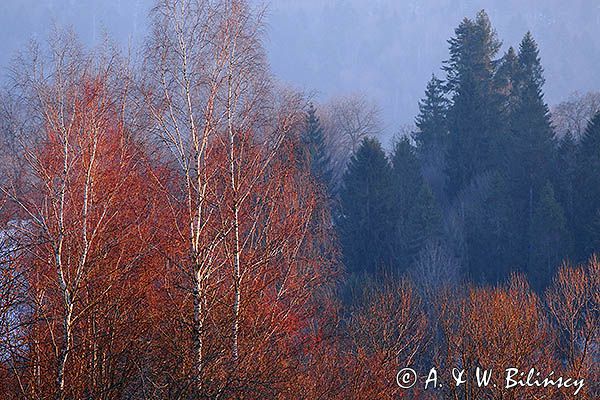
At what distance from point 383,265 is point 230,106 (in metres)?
23.3

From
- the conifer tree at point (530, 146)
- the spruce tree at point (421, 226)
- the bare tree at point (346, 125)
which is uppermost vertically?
the bare tree at point (346, 125)

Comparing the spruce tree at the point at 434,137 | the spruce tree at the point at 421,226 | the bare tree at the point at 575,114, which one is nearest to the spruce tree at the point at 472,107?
the spruce tree at the point at 434,137

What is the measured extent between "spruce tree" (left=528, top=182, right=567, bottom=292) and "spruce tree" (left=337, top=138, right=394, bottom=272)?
737 centimetres

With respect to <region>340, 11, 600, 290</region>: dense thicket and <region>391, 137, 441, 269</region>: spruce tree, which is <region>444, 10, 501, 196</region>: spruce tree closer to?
<region>340, 11, 600, 290</region>: dense thicket

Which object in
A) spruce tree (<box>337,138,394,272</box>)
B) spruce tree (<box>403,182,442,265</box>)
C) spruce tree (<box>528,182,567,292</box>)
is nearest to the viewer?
spruce tree (<box>528,182,567,292</box>)

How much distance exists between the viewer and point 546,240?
3200cm

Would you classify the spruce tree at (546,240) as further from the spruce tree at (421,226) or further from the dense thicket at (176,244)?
the dense thicket at (176,244)

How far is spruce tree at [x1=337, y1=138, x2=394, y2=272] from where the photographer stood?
3597 centimetres

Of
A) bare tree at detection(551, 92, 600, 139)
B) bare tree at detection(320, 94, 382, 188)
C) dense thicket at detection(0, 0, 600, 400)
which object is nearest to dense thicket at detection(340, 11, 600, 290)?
bare tree at detection(320, 94, 382, 188)

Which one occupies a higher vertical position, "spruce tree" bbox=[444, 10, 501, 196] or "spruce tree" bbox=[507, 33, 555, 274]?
"spruce tree" bbox=[444, 10, 501, 196]

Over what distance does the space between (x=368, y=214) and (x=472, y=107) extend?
1045 centimetres

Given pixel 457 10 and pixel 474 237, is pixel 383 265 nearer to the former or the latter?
pixel 474 237

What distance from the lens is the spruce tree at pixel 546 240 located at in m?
31.6

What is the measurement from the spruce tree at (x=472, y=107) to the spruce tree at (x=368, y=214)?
273 inches
